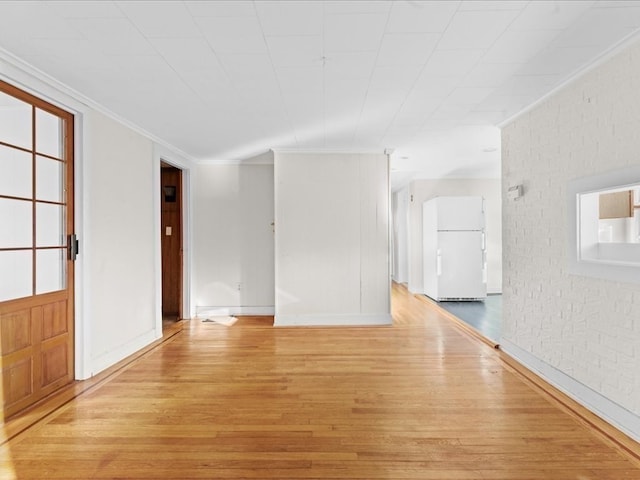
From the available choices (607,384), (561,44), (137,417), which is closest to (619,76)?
(561,44)

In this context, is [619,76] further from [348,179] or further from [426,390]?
[348,179]

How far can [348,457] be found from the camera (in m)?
2.06

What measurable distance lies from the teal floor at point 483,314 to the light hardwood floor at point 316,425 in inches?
37.2

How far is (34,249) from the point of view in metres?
2.74

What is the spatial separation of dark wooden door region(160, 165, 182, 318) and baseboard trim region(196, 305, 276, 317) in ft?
1.14

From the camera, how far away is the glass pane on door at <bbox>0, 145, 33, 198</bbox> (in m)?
2.47

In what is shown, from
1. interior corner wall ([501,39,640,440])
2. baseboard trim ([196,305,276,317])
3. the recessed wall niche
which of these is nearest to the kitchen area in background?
interior corner wall ([501,39,640,440])

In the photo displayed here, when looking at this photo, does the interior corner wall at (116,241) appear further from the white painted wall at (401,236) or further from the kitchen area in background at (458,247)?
the white painted wall at (401,236)

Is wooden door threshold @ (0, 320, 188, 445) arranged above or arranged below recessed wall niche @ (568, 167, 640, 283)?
below

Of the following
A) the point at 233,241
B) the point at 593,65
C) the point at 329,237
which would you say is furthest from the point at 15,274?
the point at 593,65

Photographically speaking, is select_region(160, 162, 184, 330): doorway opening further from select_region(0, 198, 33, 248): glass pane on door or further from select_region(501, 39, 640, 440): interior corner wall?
select_region(501, 39, 640, 440): interior corner wall

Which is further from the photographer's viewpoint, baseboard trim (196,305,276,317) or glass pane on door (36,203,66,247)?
baseboard trim (196,305,276,317)

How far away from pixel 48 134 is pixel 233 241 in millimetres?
3086

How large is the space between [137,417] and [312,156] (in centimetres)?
380
